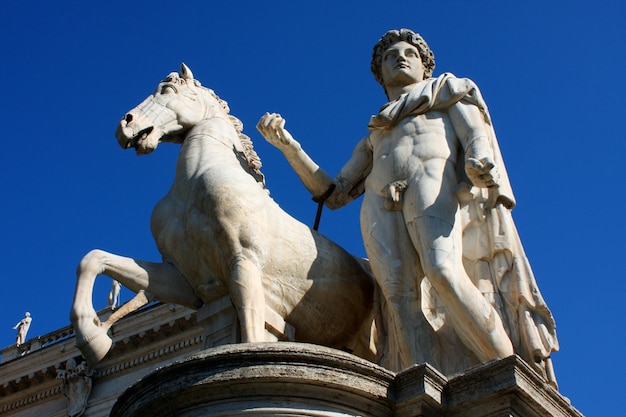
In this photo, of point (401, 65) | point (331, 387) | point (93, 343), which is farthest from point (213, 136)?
point (331, 387)

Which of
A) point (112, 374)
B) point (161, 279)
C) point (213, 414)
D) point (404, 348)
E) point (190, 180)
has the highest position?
point (112, 374)

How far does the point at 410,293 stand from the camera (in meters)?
7.93

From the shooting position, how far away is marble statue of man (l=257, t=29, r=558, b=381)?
7574 millimetres

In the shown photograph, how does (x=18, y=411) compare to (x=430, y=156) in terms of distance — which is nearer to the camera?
(x=430, y=156)

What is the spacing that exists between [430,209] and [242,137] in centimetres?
219

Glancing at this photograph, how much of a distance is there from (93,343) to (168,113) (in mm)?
2221

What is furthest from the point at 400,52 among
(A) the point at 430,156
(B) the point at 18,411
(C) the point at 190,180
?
(B) the point at 18,411

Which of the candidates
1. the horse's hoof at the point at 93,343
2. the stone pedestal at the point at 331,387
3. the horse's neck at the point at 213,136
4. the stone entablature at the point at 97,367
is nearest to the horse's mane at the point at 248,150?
the horse's neck at the point at 213,136

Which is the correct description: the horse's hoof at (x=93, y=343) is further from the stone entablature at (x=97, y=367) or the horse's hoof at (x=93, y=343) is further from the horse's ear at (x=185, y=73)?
the stone entablature at (x=97, y=367)

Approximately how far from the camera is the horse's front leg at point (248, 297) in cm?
777

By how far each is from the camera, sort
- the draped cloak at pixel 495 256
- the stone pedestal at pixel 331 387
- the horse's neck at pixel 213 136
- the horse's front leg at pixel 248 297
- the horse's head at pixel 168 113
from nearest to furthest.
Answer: the stone pedestal at pixel 331 387 < the draped cloak at pixel 495 256 < the horse's front leg at pixel 248 297 < the horse's head at pixel 168 113 < the horse's neck at pixel 213 136

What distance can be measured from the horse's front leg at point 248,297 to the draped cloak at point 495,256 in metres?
1.19

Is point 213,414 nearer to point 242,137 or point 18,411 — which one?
point 242,137

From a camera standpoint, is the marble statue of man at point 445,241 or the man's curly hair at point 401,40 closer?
the marble statue of man at point 445,241
